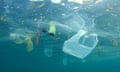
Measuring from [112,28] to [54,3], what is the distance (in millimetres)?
7953

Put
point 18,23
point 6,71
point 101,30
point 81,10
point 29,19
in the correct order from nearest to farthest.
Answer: point 81,10 → point 29,19 → point 18,23 → point 101,30 → point 6,71

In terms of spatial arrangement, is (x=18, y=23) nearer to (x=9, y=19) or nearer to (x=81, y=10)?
(x=9, y=19)

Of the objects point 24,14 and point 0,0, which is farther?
point 24,14

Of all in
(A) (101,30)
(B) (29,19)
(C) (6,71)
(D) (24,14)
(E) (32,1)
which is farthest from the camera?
(C) (6,71)

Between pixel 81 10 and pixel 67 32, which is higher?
pixel 81 10

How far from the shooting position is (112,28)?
1939 centimetres

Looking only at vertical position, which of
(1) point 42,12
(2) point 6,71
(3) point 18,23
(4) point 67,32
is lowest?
(2) point 6,71

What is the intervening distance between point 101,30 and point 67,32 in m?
3.28

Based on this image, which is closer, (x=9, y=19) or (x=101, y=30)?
(x=9, y=19)

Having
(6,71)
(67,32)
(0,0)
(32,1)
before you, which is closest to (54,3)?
(32,1)

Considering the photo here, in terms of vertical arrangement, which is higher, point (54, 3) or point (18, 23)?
point (54, 3)

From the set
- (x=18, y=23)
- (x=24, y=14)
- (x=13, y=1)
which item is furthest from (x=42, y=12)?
(x=18, y=23)

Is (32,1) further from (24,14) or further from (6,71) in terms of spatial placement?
(6,71)

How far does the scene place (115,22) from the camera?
1738 centimetres
